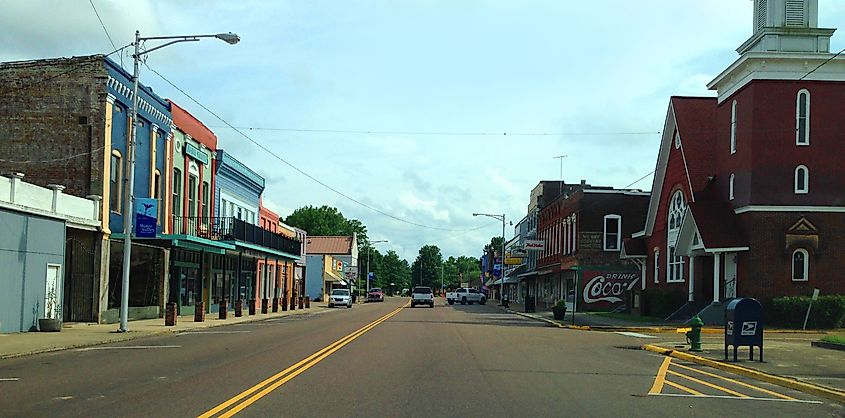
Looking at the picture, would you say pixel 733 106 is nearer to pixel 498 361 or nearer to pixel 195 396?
pixel 498 361

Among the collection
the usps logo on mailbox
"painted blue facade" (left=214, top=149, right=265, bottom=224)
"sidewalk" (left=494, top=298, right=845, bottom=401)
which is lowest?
"sidewalk" (left=494, top=298, right=845, bottom=401)

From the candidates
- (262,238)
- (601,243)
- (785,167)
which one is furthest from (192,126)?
(601,243)

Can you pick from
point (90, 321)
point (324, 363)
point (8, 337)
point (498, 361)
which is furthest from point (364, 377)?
point (90, 321)

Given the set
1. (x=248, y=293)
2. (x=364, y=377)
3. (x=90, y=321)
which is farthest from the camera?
(x=248, y=293)

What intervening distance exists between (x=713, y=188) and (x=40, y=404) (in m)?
34.6

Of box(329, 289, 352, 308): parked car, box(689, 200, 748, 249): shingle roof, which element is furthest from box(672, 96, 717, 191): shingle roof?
box(329, 289, 352, 308): parked car

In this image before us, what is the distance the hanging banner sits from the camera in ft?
102

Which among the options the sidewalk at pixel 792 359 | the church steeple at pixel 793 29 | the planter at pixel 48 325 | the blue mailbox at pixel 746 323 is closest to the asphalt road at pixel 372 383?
the sidewalk at pixel 792 359

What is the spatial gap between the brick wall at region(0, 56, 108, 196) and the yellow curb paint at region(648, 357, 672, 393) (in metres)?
21.5

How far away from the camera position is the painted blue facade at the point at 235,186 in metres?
48.0

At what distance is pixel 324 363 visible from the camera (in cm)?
1730

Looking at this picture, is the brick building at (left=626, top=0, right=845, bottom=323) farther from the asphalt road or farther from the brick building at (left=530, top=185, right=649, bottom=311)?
the brick building at (left=530, top=185, right=649, bottom=311)

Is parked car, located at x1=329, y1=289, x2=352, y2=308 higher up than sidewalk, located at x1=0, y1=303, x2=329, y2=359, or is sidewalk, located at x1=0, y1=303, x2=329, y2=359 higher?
sidewalk, located at x1=0, y1=303, x2=329, y2=359

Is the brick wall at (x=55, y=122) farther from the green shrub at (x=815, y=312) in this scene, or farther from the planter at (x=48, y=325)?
the green shrub at (x=815, y=312)
